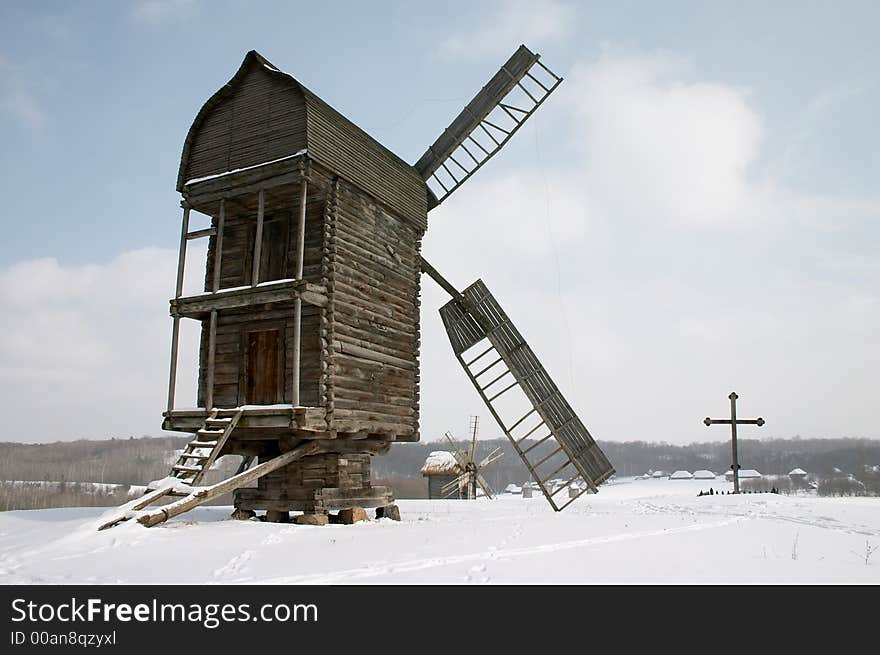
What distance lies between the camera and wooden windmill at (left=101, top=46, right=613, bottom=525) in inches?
549

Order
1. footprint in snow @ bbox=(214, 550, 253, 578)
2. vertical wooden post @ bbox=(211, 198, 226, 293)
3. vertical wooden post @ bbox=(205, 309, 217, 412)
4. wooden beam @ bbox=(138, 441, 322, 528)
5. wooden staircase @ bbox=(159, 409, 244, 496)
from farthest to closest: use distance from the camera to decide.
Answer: vertical wooden post @ bbox=(211, 198, 226, 293), vertical wooden post @ bbox=(205, 309, 217, 412), wooden staircase @ bbox=(159, 409, 244, 496), wooden beam @ bbox=(138, 441, 322, 528), footprint in snow @ bbox=(214, 550, 253, 578)

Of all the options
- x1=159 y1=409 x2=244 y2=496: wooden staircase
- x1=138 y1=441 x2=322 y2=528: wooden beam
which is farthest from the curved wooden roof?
x1=138 y1=441 x2=322 y2=528: wooden beam

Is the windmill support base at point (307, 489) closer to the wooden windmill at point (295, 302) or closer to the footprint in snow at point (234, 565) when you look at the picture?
the wooden windmill at point (295, 302)

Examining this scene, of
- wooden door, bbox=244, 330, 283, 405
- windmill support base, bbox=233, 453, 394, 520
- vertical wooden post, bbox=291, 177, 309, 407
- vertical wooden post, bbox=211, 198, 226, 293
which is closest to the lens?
vertical wooden post, bbox=291, 177, 309, 407

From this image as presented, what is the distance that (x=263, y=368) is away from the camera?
14953 millimetres

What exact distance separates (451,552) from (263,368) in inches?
298

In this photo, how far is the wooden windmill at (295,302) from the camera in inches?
549

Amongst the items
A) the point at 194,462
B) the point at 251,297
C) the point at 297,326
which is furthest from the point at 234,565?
the point at 251,297

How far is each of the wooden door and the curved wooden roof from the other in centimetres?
387

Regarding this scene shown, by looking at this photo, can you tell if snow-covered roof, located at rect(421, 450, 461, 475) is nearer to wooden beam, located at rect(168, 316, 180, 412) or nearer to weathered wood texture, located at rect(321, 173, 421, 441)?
weathered wood texture, located at rect(321, 173, 421, 441)

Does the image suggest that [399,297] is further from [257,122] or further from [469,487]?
[469,487]
